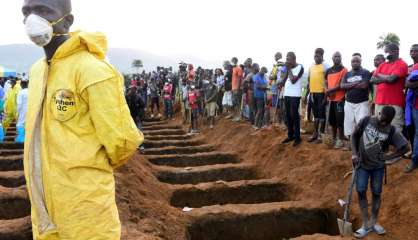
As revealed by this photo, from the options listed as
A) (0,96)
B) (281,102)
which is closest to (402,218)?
(281,102)

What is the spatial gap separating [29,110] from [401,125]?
655 cm

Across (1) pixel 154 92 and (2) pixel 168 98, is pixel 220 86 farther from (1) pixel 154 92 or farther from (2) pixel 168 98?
(1) pixel 154 92

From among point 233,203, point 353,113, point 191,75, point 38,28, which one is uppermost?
point 38,28

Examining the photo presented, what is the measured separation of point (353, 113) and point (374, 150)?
7.62 feet

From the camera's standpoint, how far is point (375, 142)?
225 inches

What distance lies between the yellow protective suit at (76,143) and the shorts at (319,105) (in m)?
7.50

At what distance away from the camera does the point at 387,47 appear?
7250mm

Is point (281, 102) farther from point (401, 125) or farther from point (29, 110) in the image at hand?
point (29, 110)

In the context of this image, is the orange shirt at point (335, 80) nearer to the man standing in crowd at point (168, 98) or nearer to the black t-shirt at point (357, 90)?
the black t-shirt at point (357, 90)

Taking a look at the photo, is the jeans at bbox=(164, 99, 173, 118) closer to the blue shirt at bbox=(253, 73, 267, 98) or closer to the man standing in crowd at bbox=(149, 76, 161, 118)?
the man standing in crowd at bbox=(149, 76, 161, 118)

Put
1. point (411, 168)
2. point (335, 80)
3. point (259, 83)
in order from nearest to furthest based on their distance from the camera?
point (411, 168), point (335, 80), point (259, 83)

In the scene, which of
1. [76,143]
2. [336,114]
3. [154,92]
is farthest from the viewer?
[154,92]

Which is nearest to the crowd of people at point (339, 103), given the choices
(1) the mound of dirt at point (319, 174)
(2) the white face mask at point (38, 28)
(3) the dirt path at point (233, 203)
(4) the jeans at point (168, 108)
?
(1) the mound of dirt at point (319, 174)

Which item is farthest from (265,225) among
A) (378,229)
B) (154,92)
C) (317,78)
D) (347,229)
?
(154,92)
